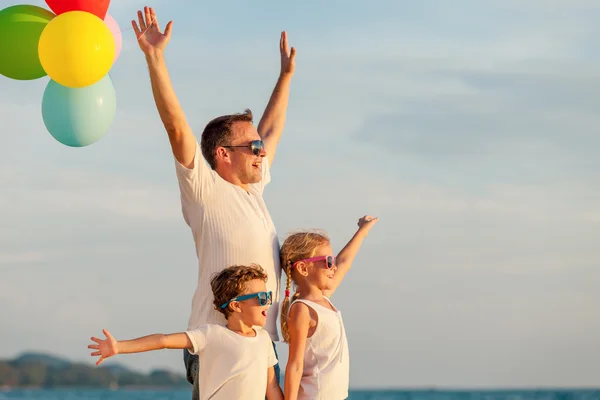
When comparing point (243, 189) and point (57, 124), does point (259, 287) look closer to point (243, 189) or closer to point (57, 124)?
point (243, 189)

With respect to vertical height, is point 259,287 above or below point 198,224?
below

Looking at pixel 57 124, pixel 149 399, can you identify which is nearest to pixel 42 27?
pixel 57 124

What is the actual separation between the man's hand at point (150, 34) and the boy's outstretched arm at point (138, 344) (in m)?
1.23

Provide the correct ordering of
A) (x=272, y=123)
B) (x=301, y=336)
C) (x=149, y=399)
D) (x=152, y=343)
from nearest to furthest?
(x=152, y=343)
(x=301, y=336)
(x=272, y=123)
(x=149, y=399)

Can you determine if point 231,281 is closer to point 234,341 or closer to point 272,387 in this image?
point 234,341

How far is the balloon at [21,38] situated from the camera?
5617 mm

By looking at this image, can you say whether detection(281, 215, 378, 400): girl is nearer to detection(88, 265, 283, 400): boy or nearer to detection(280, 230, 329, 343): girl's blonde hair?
detection(280, 230, 329, 343): girl's blonde hair

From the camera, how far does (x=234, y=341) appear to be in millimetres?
4348

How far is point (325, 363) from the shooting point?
480cm

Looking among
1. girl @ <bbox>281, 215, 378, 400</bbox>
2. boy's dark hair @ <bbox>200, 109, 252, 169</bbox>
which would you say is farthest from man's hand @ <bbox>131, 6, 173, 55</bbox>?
girl @ <bbox>281, 215, 378, 400</bbox>

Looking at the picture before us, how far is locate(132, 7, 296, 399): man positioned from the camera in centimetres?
422

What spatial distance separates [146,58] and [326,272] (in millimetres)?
Result: 1430

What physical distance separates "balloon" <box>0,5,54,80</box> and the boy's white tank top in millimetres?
2222

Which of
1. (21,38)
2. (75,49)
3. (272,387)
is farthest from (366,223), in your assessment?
(21,38)
